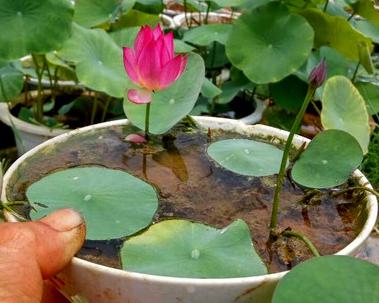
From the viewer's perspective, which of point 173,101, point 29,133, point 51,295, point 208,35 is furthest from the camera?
point 208,35

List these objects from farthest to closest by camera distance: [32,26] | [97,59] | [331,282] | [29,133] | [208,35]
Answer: [208,35] < [29,133] < [97,59] < [32,26] < [331,282]

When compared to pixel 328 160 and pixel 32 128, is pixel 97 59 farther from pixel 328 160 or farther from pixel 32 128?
pixel 328 160

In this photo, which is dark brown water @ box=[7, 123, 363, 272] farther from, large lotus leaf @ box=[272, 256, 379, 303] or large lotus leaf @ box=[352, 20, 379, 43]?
large lotus leaf @ box=[352, 20, 379, 43]

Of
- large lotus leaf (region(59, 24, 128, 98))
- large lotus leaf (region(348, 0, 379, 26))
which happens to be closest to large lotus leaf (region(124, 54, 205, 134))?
large lotus leaf (region(59, 24, 128, 98))

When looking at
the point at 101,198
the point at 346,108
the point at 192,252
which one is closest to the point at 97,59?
the point at 346,108

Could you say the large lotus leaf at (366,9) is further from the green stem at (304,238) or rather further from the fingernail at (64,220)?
the fingernail at (64,220)

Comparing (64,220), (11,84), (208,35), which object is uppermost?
(64,220)
